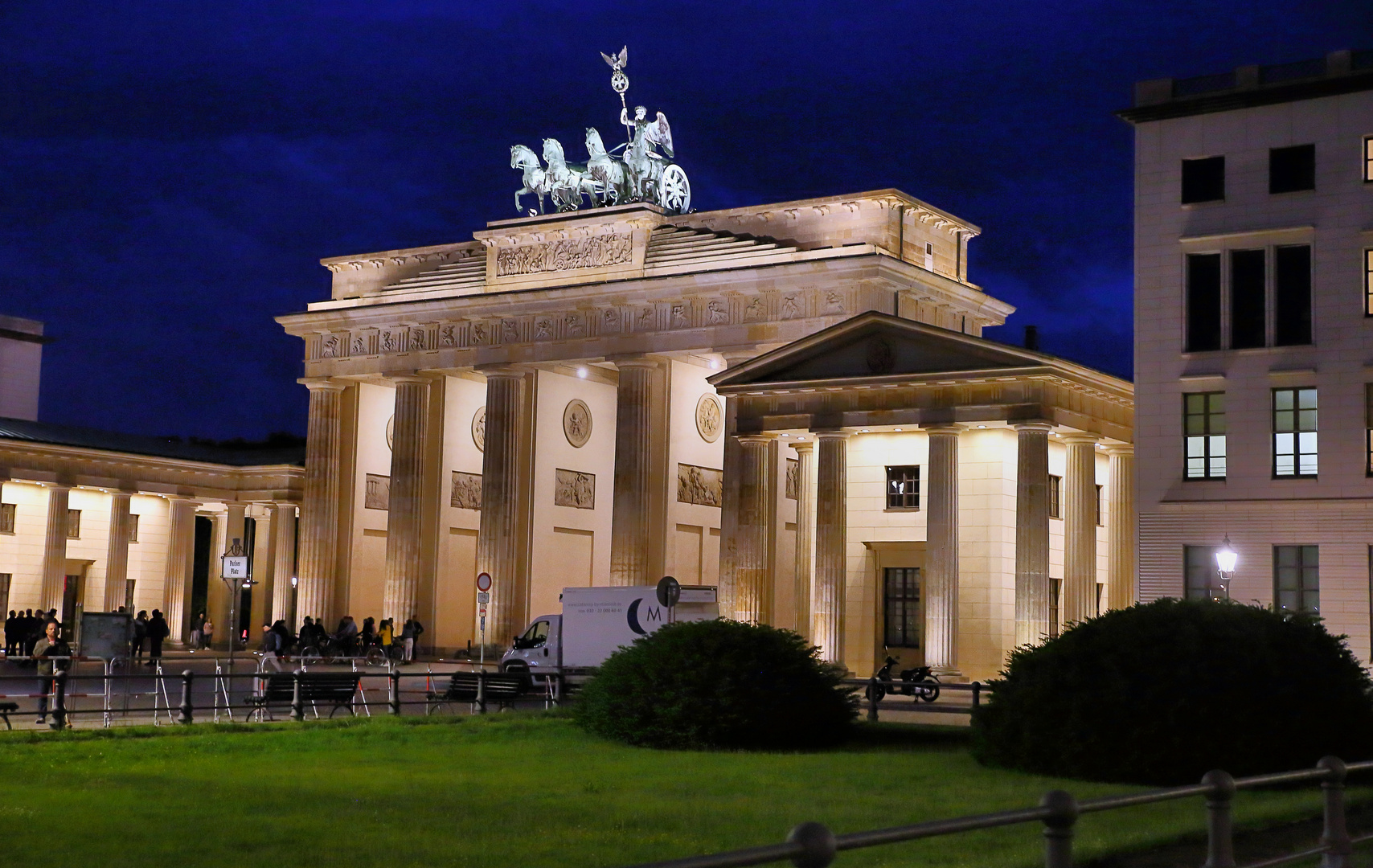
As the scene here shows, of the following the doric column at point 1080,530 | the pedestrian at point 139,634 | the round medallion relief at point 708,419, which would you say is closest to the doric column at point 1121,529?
the doric column at point 1080,530

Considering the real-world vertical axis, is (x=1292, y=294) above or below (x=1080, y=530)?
above

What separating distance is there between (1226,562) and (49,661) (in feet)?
99.5

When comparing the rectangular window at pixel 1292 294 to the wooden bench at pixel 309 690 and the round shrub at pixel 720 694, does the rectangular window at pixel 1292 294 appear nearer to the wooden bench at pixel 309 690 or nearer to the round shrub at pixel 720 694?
the round shrub at pixel 720 694

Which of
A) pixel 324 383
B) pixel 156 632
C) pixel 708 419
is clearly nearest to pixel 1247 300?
pixel 708 419

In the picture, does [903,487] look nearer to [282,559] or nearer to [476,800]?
[476,800]

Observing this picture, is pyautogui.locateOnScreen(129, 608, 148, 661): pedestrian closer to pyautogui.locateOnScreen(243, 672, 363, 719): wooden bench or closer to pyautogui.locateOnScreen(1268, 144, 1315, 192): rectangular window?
pyautogui.locateOnScreen(243, 672, 363, 719): wooden bench

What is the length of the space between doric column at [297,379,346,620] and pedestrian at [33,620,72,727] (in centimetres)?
1380

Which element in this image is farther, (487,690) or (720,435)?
(720,435)

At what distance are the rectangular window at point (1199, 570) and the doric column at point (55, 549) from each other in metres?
45.0

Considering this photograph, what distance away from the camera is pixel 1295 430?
131ft

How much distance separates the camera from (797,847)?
6.57m

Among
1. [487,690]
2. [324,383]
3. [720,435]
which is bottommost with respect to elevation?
[487,690]

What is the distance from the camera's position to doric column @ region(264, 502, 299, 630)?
68.6m

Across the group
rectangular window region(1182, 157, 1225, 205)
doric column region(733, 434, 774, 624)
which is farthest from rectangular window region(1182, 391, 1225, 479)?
doric column region(733, 434, 774, 624)
